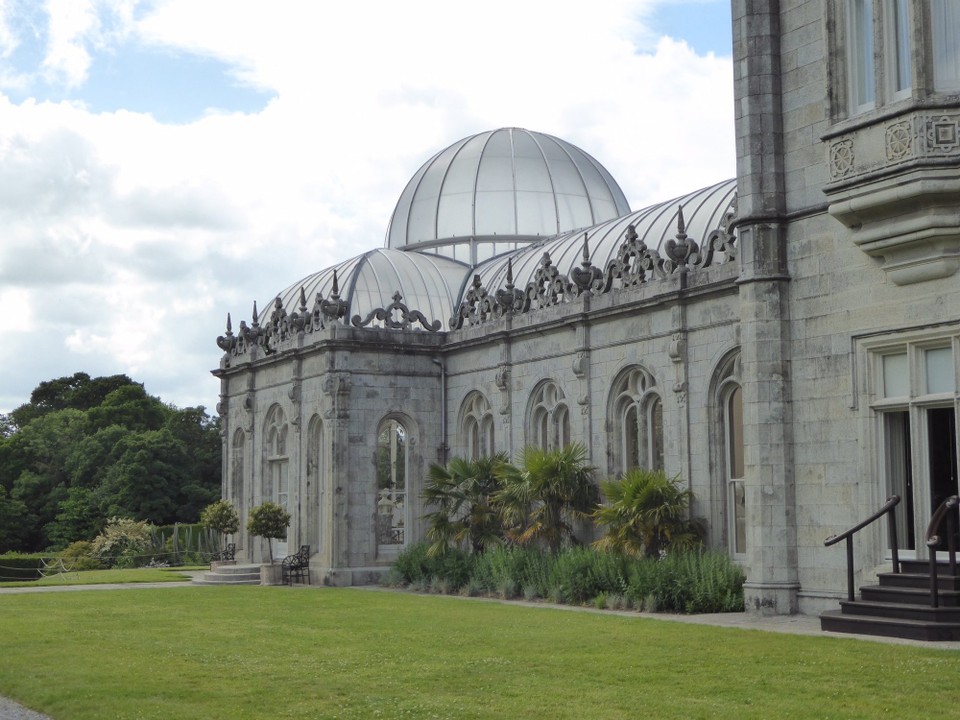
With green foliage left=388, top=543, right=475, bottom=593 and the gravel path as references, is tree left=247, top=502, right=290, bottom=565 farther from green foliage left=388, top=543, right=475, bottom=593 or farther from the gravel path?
the gravel path

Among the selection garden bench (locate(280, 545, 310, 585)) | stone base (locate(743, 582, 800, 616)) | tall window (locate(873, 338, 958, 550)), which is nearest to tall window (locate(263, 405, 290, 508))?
garden bench (locate(280, 545, 310, 585))

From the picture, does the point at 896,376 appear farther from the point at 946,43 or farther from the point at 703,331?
the point at 703,331

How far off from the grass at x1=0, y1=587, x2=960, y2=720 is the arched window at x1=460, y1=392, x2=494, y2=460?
29.8ft

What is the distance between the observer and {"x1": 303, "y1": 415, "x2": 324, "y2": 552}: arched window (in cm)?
2833

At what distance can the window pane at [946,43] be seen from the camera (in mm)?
14391

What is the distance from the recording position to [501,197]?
32844mm

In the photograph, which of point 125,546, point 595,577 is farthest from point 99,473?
point 595,577

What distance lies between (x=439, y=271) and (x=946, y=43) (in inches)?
699

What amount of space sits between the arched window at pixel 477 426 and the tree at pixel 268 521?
472 cm

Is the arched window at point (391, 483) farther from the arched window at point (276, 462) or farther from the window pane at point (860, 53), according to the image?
the window pane at point (860, 53)

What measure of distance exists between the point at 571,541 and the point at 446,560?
110 inches

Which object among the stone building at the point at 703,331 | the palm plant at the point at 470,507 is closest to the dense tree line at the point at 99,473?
the stone building at the point at 703,331

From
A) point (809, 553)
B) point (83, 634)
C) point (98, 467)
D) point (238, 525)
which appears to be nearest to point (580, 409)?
point (809, 553)

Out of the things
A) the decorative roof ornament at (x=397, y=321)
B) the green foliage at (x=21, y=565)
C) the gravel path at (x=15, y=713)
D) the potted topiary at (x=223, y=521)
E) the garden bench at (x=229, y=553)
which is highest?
the decorative roof ornament at (x=397, y=321)
